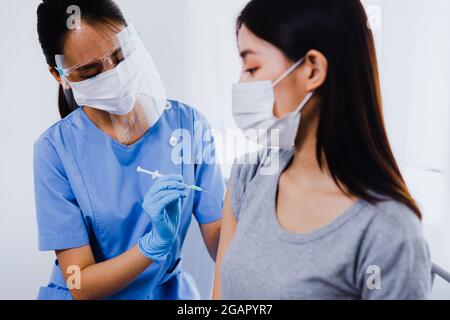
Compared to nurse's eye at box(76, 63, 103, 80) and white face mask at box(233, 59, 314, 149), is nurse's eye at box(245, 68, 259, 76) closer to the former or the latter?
white face mask at box(233, 59, 314, 149)

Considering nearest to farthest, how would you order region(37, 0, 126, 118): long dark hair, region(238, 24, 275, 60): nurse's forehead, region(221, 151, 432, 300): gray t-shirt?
region(221, 151, 432, 300): gray t-shirt → region(238, 24, 275, 60): nurse's forehead → region(37, 0, 126, 118): long dark hair

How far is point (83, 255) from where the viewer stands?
3.46 feet

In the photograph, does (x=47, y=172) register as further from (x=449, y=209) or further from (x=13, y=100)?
(x=449, y=209)

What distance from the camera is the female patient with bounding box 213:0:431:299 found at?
2.44ft

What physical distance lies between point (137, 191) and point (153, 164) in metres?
0.07

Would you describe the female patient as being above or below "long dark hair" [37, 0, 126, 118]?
below

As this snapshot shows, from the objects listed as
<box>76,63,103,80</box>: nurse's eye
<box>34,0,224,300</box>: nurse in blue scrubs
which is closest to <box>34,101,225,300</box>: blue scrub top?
<box>34,0,224,300</box>: nurse in blue scrubs

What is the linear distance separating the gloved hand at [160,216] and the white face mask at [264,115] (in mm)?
205

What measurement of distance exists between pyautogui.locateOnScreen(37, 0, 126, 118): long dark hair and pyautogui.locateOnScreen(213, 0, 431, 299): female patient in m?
0.32

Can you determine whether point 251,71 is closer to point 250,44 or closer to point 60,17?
point 250,44

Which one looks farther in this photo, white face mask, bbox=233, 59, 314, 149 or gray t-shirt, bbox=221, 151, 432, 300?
white face mask, bbox=233, 59, 314, 149

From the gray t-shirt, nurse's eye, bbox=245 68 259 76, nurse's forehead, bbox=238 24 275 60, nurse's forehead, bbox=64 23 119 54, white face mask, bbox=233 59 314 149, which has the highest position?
nurse's forehead, bbox=64 23 119 54

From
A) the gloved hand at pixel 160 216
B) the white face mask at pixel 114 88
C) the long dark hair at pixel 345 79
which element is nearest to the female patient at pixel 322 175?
the long dark hair at pixel 345 79

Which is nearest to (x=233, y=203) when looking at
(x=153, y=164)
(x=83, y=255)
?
(x=153, y=164)
